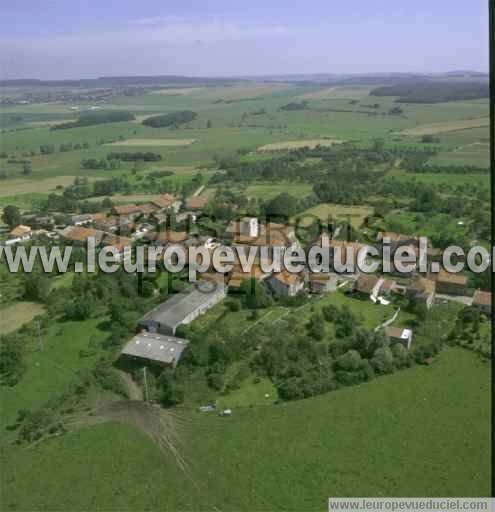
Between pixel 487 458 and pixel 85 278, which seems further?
pixel 85 278

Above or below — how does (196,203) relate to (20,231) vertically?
above

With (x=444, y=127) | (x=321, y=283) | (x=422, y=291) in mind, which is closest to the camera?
(x=422, y=291)

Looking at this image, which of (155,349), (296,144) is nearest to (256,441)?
(155,349)

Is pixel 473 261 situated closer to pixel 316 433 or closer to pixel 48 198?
pixel 316 433

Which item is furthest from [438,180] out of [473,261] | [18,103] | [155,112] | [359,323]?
[18,103]

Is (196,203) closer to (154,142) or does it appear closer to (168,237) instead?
(168,237)
